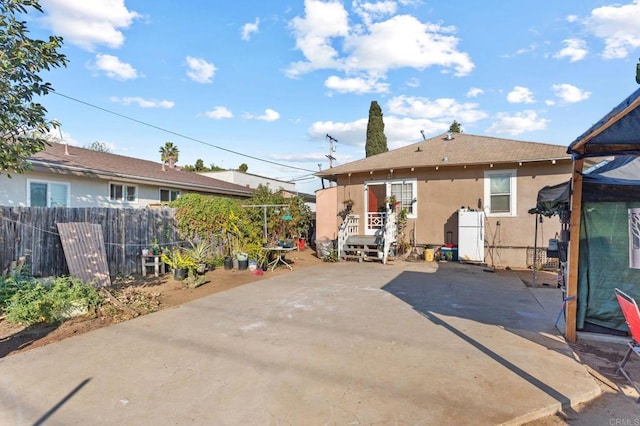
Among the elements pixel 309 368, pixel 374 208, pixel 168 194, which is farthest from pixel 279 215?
pixel 309 368

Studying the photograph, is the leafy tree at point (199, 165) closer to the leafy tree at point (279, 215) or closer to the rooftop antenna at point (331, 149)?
the rooftop antenna at point (331, 149)

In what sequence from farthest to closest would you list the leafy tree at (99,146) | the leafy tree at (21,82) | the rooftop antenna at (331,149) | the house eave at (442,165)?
the leafy tree at (99,146) → the rooftop antenna at (331,149) → the house eave at (442,165) → the leafy tree at (21,82)

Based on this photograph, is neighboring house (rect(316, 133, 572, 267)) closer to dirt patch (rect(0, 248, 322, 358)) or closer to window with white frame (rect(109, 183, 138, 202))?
dirt patch (rect(0, 248, 322, 358))

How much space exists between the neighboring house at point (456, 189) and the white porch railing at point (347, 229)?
0.22 metres

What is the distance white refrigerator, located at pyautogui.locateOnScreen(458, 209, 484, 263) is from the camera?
11156 mm

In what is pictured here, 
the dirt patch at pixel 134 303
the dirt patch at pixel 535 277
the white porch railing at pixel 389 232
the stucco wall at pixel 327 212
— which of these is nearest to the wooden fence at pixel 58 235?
the dirt patch at pixel 134 303

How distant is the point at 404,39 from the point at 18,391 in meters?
12.4

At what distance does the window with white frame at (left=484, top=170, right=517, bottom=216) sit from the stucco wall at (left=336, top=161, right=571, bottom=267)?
0.40 ft

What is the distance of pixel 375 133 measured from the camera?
2442 cm

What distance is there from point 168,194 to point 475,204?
37.5 ft

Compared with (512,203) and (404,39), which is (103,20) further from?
(512,203)

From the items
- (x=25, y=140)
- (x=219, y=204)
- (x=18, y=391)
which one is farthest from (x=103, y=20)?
(x=18, y=391)

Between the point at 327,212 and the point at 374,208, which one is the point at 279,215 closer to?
the point at 327,212

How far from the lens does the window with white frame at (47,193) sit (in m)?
8.64
